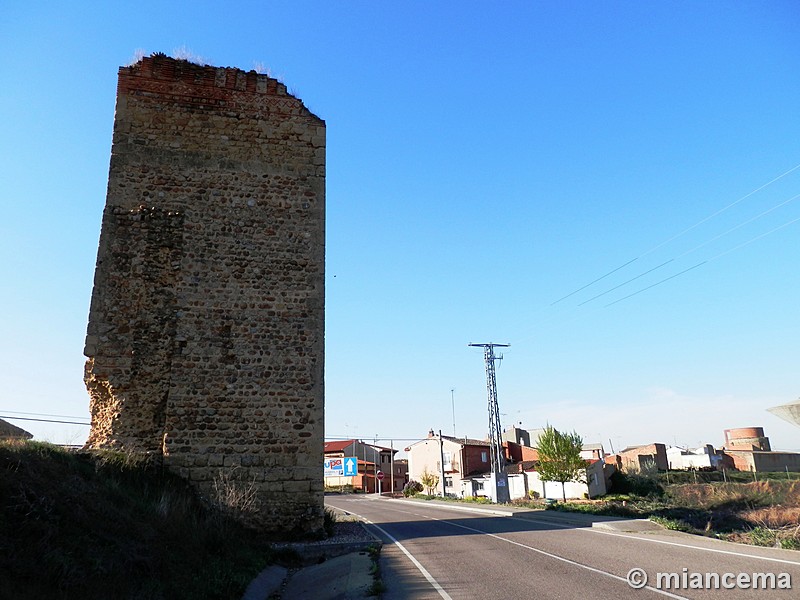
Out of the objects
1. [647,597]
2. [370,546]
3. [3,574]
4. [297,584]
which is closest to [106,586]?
[3,574]

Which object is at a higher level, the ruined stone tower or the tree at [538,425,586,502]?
the ruined stone tower

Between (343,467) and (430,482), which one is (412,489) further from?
(343,467)

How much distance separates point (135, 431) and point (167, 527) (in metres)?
4.32

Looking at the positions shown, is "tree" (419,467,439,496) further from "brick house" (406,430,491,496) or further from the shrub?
the shrub

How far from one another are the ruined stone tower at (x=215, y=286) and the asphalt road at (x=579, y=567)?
3276 millimetres

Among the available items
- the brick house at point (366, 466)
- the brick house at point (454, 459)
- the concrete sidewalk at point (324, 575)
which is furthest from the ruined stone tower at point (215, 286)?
the brick house at point (366, 466)

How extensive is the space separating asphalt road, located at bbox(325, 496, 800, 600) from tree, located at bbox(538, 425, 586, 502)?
23479mm

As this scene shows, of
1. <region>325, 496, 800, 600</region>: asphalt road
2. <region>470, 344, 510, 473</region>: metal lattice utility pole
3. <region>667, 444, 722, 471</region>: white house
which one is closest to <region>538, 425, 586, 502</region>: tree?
<region>470, 344, 510, 473</region>: metal lattice utility pole

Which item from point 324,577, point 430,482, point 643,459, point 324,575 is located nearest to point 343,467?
point 430,482

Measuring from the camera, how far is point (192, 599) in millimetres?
5645

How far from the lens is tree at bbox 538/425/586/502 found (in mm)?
35250

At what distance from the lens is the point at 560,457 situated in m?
35.6

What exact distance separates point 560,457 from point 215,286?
1157 inches

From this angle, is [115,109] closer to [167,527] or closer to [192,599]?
[167,527]
